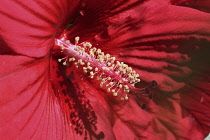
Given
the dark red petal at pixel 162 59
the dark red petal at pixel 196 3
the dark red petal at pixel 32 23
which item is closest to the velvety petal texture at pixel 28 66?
the dark red petal at pixel 32 23

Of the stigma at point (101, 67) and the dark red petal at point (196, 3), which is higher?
the dark red petal at point (196, 3)

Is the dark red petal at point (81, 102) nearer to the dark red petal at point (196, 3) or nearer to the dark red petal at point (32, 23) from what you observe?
the dark red petal at point (32, 23)

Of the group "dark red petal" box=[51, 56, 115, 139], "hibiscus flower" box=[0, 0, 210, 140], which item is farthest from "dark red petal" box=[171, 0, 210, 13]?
"dark red petal" box=[51, 56, 115, 139]

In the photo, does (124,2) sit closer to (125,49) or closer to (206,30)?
(125,49)

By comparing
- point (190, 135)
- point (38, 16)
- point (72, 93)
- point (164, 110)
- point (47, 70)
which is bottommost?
point (190, 135)

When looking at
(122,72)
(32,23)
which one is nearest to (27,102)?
(32,23)

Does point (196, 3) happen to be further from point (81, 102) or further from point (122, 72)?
point (81, 102)

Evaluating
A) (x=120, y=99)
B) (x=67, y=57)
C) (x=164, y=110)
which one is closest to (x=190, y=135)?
(x=164, y=110)
